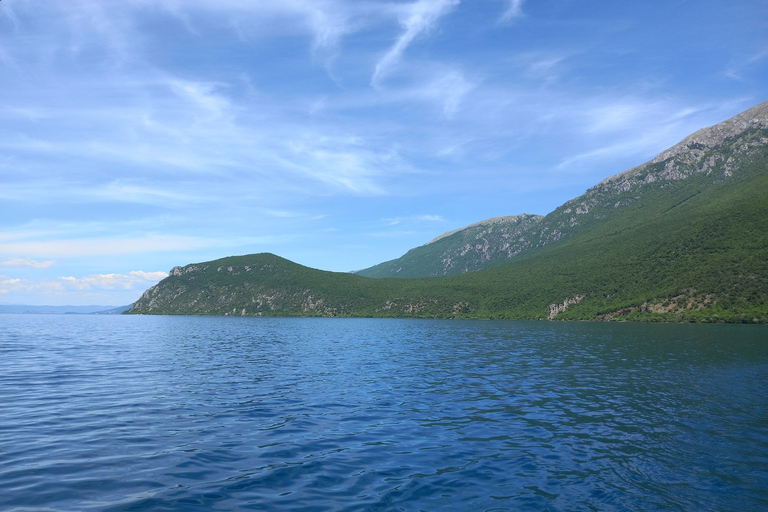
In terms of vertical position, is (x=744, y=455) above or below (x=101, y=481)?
below

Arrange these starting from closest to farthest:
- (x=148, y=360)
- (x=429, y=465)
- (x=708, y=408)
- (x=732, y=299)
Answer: (x=429, y=465) < (x=708, y=408) < (x=148, y=360) < (x=732, y=299)

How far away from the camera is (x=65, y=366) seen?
159 feet

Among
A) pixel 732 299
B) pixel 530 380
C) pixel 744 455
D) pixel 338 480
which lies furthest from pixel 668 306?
pixel 338 480

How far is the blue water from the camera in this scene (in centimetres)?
1577

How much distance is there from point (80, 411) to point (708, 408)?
42326mm

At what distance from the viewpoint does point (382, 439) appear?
23.0 m

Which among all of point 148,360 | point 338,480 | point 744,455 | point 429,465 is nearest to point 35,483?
point 338,480

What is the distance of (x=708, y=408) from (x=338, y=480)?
91.0ft

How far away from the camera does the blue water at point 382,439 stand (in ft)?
51.8

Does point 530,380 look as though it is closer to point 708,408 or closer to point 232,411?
point 708,408

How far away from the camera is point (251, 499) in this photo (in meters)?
15.2

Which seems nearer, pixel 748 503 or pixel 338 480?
pixel 748 503

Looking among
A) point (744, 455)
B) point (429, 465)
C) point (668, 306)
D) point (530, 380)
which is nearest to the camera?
point (429, 465)

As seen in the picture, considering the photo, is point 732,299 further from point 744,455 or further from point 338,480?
point 338,480
